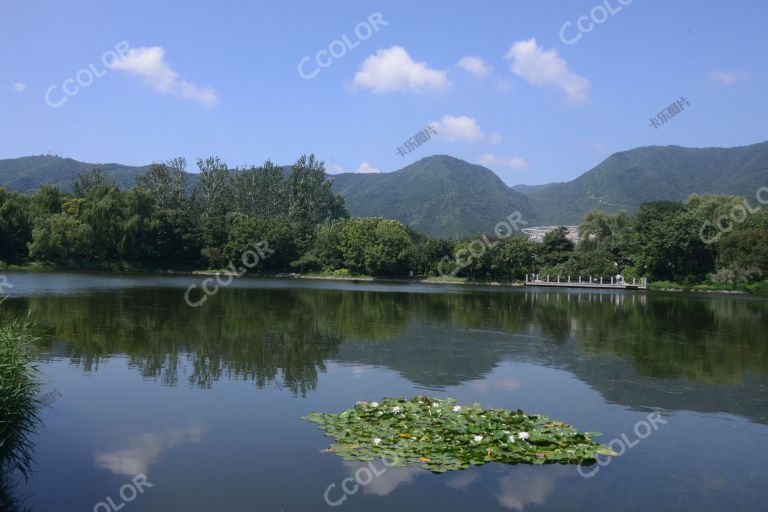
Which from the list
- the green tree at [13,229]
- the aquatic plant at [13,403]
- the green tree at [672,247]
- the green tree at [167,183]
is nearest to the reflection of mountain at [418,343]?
the aquatic plant at [13,403]

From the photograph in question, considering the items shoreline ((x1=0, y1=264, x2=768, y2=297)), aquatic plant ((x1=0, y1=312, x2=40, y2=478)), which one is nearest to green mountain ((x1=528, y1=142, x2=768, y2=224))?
shoreline ((x1=0, y1=264, x2=768, y2=297))

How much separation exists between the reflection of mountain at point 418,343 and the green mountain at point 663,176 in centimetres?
13678

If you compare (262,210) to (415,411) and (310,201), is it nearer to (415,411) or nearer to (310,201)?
(310,201)

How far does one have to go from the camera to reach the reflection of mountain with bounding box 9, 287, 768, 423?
45.4ft

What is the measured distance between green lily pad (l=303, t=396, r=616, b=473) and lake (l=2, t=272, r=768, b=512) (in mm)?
200

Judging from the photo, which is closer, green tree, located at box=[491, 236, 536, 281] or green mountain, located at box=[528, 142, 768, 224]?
green tree, located at box=[491, 236, 536, 281]

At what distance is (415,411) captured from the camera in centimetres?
1013

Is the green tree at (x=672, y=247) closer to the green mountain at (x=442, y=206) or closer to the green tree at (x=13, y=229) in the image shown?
the green tree at (x=13, y=229)

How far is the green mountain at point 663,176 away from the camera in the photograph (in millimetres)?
158000

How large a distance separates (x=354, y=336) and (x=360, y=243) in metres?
51.1

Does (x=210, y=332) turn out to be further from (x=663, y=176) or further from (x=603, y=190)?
(x=663, y=176)

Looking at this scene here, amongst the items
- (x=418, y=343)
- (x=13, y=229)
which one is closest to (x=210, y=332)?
(x=418, y=343)

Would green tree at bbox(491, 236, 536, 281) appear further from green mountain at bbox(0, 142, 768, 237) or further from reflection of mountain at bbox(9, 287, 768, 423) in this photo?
green mountain at bbox(0, 142, 768, 237)

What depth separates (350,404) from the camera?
11.2 metres
